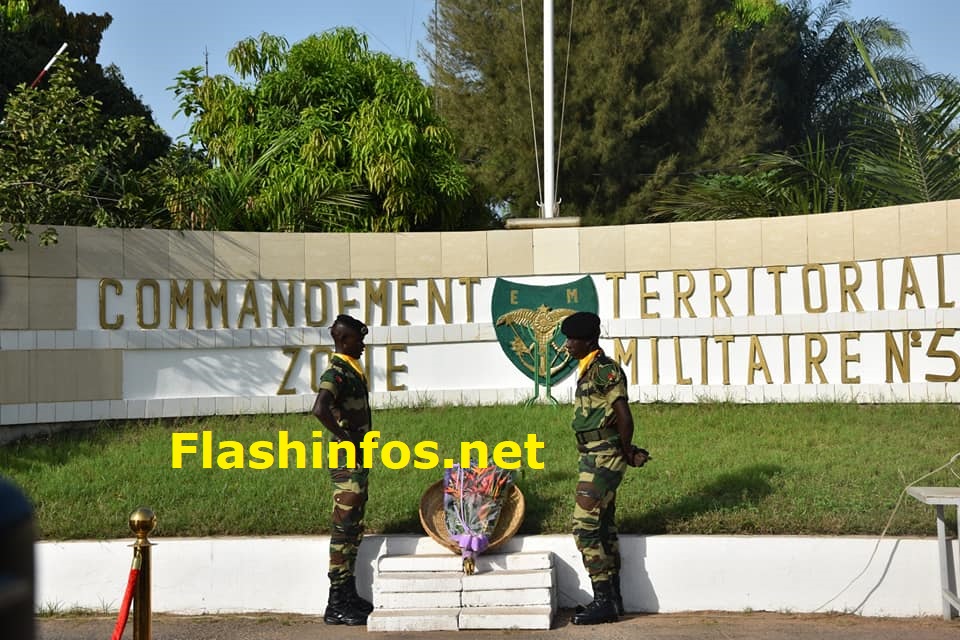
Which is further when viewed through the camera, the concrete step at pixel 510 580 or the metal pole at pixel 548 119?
the metal pole at pixel 548 119

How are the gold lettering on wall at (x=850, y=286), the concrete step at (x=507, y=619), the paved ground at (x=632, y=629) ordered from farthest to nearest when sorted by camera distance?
the gold lettering on wall at (x=850, y=286), the concrete step at (x=507, y=619), the paved ground at (x=632, y=629)

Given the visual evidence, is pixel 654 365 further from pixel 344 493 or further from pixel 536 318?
pixel 344 493

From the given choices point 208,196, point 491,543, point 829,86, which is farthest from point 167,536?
point 829,86

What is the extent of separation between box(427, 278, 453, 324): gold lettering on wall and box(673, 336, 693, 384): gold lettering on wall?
7.62ft

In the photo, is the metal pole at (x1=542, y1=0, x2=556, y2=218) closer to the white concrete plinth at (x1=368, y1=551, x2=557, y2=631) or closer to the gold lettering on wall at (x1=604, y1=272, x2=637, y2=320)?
the gold lettering on wall at (x1=604, y1=272, x2=637, y2=320)

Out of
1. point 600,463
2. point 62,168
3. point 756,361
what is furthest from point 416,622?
point 62,168

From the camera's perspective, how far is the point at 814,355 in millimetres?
10648

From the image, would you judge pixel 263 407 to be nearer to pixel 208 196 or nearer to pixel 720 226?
pixel 208 196

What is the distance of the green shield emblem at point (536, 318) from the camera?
1114 centimetres

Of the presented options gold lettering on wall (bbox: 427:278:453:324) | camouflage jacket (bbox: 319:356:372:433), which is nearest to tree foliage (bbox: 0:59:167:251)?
gold lettering on wall (bbox: 427:278:453:324)

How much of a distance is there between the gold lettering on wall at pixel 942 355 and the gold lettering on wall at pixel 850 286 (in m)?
0.72

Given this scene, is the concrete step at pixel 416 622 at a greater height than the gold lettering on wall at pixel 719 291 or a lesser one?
lesser

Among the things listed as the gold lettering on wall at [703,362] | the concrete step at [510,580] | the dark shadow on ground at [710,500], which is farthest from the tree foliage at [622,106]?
the concrete step at [510,580]

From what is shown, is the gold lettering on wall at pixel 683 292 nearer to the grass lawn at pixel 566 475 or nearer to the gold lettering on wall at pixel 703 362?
the gold lettering on wall at pixel 703 362
